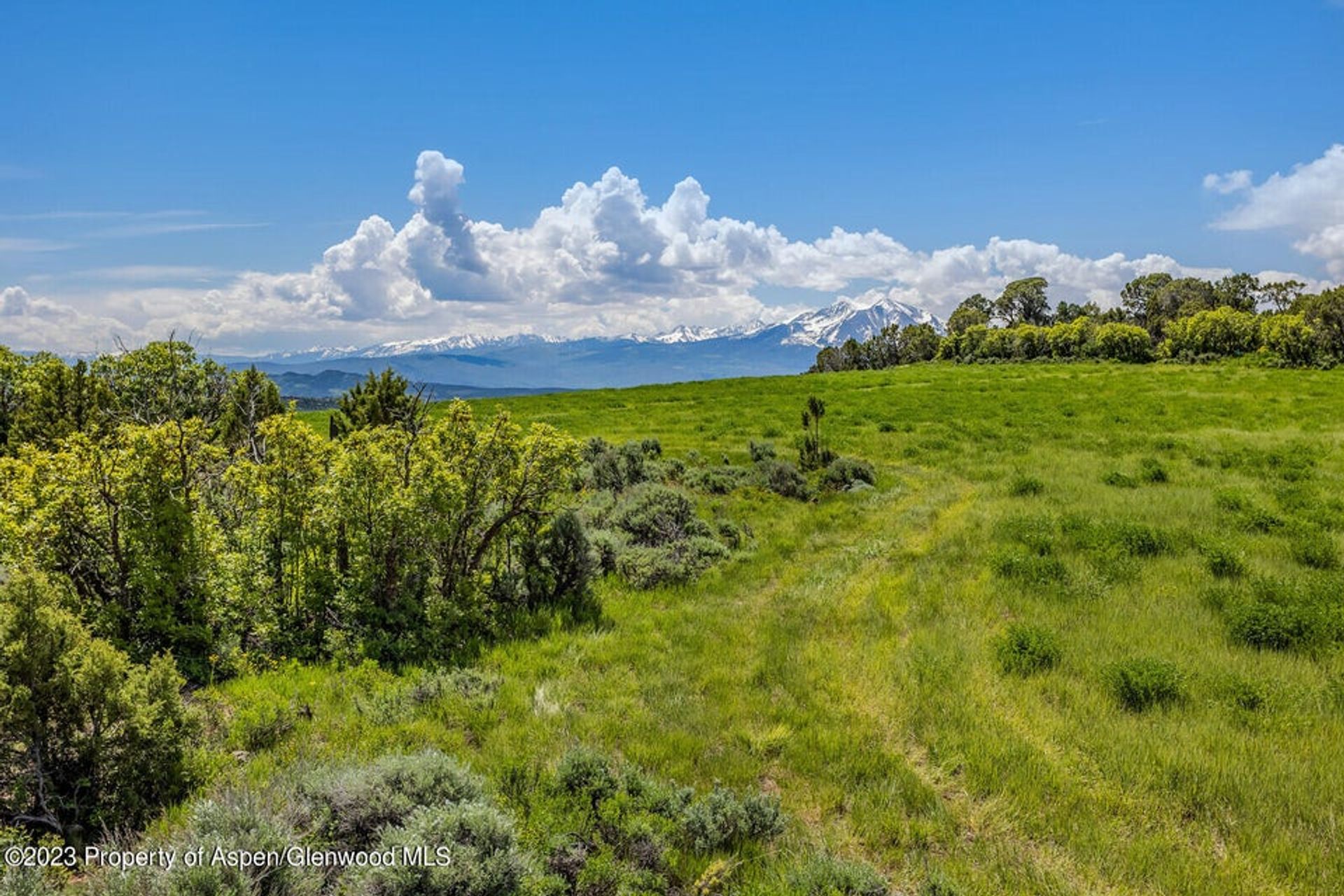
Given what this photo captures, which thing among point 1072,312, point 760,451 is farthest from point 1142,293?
point 760,451

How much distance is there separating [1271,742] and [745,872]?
17.8 feet

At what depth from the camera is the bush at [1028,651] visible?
25.1ft

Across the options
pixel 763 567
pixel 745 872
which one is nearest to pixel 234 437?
pixel 763 567

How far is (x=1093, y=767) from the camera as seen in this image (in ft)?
19.3

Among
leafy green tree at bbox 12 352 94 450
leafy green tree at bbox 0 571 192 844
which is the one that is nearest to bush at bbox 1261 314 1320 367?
leafy green tree at bbox 0 571 192 844

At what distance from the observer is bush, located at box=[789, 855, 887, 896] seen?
4480 mm

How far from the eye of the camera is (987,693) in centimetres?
726

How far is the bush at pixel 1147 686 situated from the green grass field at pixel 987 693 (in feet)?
0.11

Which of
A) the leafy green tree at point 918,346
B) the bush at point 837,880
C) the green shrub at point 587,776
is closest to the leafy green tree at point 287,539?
the green shrub at point 587,776

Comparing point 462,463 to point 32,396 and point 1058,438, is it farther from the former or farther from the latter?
point 1058,438

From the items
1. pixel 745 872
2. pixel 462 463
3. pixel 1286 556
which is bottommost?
pixel 745 872

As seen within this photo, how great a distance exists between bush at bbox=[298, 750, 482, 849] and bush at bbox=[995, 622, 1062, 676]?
648 centimetres

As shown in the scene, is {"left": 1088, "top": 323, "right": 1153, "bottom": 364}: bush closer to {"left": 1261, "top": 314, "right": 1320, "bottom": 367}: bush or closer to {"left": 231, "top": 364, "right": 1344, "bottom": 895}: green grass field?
{"left": 1261, "top": 314, "right": 1320, "bottom": 367}: bush

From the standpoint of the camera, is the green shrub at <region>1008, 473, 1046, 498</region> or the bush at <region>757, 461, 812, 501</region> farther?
the bush at <region>757, 461, 812, 501</region>
